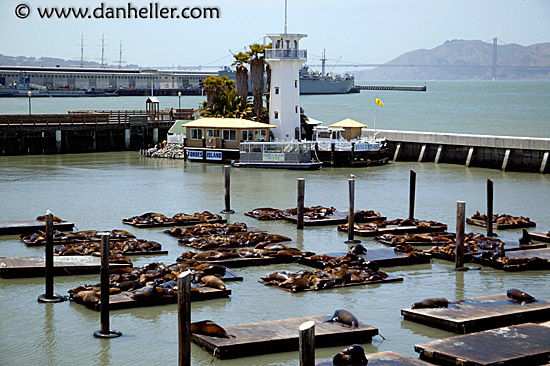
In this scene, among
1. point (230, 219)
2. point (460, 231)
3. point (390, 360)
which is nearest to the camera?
point (390, 360)

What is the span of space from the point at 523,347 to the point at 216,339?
4438 mm

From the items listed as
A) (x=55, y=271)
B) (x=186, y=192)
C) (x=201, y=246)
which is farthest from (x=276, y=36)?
(x=55, y=271)

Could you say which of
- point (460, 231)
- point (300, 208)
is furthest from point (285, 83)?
point (460, 231)

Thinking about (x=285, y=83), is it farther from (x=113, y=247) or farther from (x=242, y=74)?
(x=113, y=247)

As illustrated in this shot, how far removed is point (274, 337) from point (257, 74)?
35.7 metres

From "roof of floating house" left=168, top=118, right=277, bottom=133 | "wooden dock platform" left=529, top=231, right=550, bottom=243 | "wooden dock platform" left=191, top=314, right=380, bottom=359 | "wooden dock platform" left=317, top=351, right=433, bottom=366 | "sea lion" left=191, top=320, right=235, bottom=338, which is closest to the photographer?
"wooden dock platform" left=317, top=351, right=433, bottom=366

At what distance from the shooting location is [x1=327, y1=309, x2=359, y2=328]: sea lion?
13.0 m

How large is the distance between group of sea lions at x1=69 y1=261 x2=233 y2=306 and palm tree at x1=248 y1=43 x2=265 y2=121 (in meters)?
29.6

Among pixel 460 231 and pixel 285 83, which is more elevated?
pixel 285 83

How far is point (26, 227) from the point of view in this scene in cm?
2253

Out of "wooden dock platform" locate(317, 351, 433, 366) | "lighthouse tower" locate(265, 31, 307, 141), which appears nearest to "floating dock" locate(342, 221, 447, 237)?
"wooden dock platform" locate(317, 351, 433, 366)

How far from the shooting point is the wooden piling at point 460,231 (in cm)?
1745

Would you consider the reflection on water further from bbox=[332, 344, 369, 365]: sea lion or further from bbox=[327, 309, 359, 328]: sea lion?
bbox=[332, 344, 369, 365]: sea lion

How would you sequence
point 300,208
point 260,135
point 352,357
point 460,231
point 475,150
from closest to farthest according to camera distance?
point 352,357
point 460,231
point 300,208
point 475,150
point 260,135
